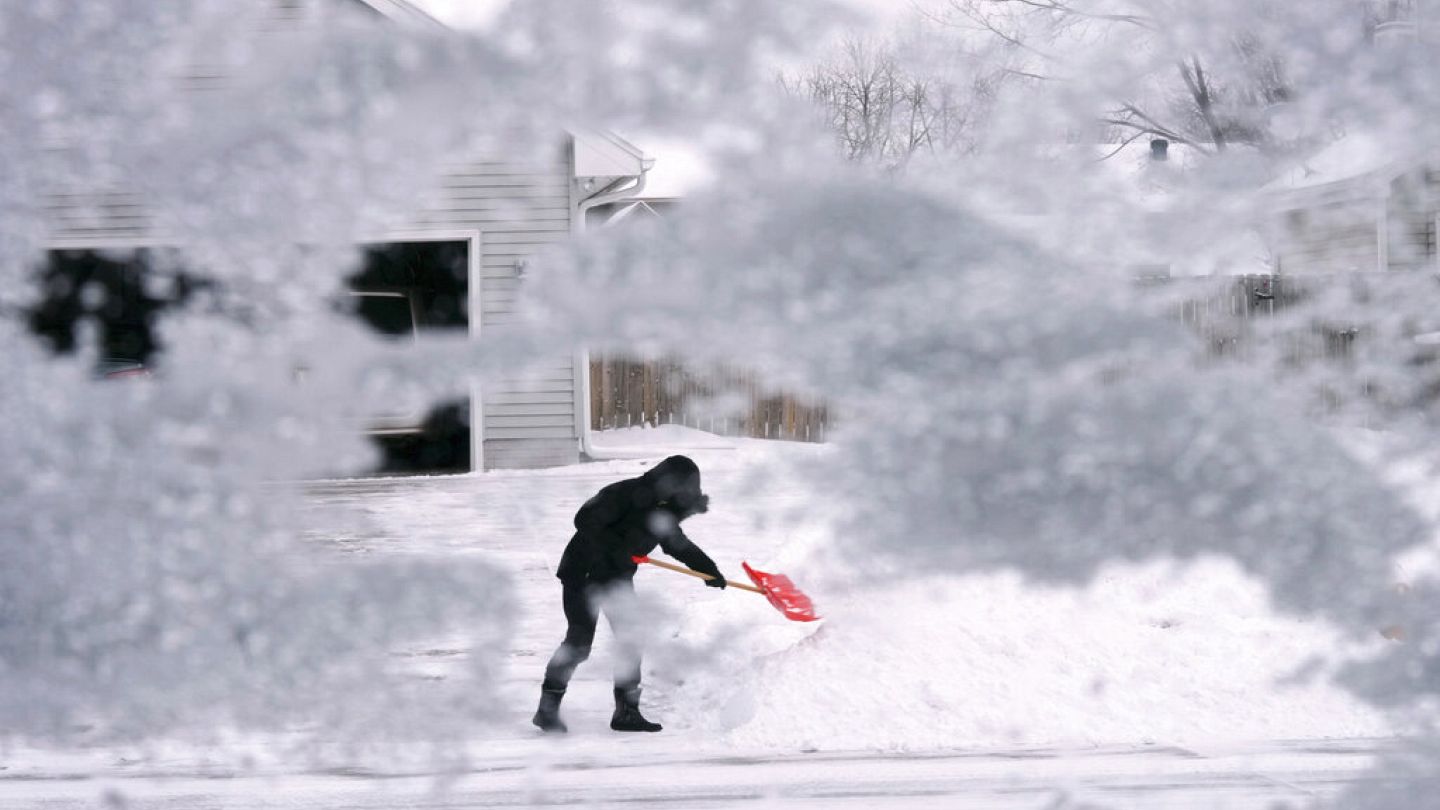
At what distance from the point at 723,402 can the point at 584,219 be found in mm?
223

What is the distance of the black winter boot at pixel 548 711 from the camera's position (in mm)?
1685

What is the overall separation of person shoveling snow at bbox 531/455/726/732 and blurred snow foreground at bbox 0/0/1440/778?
8.8 inches

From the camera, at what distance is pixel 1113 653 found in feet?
4.97

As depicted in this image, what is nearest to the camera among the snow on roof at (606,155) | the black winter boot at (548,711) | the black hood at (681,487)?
the snow on roof at (606,155)

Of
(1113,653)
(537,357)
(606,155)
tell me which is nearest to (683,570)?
(1113,653)

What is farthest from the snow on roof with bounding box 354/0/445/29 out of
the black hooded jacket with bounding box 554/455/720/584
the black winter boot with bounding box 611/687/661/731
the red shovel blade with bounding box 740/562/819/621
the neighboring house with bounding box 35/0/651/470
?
A: the black winter boot with bounding box 611/687/661/731

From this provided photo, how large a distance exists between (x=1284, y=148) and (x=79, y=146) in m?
1.14

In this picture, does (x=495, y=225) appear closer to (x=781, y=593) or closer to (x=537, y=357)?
(x=537, y=357)

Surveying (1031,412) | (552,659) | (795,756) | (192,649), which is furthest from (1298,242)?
(795,756)

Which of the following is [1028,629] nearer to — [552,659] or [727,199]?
[552,659]

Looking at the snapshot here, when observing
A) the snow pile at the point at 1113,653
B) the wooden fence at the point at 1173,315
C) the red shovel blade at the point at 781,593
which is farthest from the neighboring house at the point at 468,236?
the red shovel blade at the point at 781,593

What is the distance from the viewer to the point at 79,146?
114cm

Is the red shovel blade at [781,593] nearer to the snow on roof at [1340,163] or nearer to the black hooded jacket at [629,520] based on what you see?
the black hooded jacket at [629,520]

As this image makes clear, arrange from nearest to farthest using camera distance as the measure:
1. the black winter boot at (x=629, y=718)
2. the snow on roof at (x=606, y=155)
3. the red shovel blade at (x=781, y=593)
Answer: the snow on roof at (x=606, y=155), the red shovel blade at (x=781, y=593), the black winter boot at (x=629, y=718)
